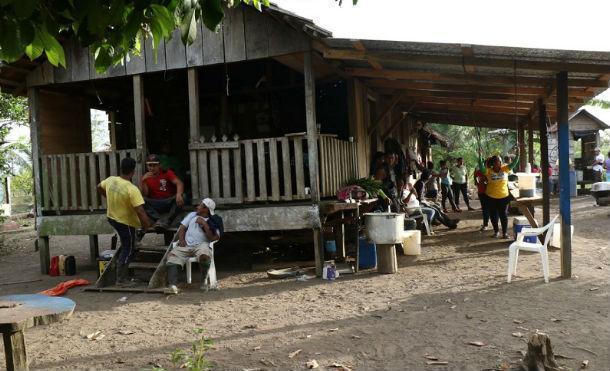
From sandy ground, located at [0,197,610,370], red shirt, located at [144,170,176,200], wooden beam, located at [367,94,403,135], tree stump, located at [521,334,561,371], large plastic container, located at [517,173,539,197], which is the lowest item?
sandy ground, located at [0,197,610,370]

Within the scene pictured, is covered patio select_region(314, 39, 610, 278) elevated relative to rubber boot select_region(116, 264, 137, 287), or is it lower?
elevated

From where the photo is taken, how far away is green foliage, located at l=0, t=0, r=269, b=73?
6.91ft

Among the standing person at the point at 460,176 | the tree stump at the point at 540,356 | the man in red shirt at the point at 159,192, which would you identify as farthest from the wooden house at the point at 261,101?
the tree stump at the point at 540,356

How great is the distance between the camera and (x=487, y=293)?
5949mm

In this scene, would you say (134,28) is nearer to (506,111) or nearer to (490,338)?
(490,338)

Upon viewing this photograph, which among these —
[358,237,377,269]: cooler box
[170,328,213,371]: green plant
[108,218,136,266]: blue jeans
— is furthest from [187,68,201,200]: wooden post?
[170,328,213,371]: green plant

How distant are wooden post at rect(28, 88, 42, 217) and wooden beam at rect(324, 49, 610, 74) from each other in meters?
5.46

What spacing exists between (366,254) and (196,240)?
2616 millimetres

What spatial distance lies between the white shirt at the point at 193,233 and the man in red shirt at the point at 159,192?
678 mm

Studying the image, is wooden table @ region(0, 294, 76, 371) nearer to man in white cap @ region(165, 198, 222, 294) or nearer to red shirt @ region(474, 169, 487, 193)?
man in white cap @ region(165, 198, 222, 294)

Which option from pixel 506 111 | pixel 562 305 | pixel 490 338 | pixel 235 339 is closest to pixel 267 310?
pixel 235 339

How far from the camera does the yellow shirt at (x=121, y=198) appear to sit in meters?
6.88

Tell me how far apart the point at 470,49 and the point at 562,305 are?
9.94 feet

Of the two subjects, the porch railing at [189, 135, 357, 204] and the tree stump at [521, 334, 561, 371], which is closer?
the tree stump at [521, 334, 561, 371]
